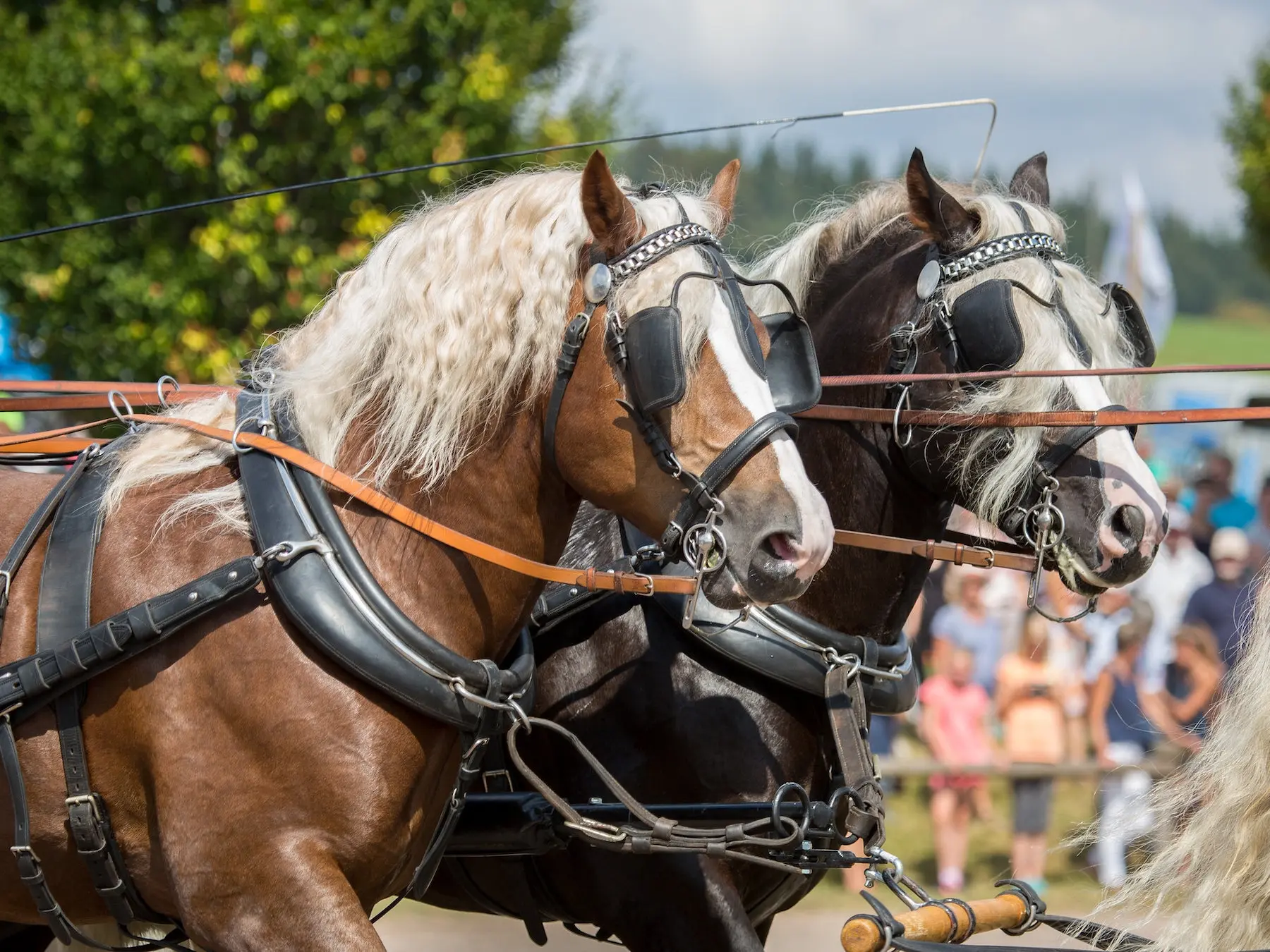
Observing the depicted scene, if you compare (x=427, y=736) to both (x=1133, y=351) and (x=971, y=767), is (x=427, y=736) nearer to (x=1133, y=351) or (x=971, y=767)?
(x=1133, y=351)

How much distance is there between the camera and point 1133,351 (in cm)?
298

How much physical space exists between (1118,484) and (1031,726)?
4.22 metres

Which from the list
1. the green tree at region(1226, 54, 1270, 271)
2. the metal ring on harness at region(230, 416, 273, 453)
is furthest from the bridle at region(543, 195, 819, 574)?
the green tree at region(1226, 54, 1270, 271)

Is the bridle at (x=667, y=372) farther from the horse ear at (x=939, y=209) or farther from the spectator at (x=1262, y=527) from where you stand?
the spectator at (x=1262, y=527)

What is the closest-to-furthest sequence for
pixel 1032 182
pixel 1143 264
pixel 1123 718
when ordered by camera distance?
pixel 1032 182, pixel 1123 718, pixel 1143 264

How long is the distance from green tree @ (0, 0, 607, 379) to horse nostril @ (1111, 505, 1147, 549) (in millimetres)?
4678

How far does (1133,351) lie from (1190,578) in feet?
17.0

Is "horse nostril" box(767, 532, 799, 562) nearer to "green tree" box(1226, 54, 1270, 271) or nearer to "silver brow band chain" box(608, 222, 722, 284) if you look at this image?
"silver brow band chain" box(608, 222, 722, 284)

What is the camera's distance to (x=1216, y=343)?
47469 millimetres

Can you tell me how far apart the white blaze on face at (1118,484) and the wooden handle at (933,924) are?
708mm

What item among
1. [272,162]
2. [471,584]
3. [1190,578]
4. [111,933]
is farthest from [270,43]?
[1190,578]

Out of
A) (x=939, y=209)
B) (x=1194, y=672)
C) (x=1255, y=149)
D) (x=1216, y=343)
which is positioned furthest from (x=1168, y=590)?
(x=1216, y=343)

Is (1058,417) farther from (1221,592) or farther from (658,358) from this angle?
(1221,592)

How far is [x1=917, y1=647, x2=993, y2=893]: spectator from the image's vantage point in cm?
652
